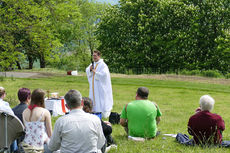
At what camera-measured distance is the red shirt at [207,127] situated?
697cm

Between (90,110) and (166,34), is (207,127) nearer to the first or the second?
(90,110)

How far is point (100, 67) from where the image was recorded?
41.7 feet

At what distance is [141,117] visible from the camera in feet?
25.2

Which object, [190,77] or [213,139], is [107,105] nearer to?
[213,139]

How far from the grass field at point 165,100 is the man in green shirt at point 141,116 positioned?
28 centimetres

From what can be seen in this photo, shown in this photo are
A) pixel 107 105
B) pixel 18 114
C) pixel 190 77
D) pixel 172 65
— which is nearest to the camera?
pixel 18 114

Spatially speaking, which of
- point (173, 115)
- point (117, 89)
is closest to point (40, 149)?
point (173, 115)

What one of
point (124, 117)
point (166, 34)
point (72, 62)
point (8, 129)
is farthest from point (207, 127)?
point (72, 62)

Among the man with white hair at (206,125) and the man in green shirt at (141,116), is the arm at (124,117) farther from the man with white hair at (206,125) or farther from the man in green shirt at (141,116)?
the man with white hair at (206,125)

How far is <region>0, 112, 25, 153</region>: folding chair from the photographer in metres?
5.66

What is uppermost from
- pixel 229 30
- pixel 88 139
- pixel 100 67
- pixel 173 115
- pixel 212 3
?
pixel 212 3

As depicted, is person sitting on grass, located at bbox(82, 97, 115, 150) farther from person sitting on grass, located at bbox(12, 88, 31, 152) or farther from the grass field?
person sitting on grass, located at bbox(12, 88, 31, 152)

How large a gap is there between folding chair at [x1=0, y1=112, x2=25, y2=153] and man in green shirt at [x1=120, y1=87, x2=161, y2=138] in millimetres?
2801

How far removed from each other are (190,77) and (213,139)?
22777 mm
